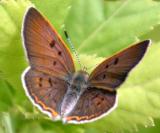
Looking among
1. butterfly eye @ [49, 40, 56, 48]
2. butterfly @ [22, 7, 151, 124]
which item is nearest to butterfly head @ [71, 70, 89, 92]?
butterfly @ [22, 7, 151, 124]

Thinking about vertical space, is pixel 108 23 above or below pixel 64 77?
above

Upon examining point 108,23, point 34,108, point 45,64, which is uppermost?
point 108,23

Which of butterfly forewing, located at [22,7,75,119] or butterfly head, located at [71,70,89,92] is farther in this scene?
butterfly head, located at [71,70,89,92]

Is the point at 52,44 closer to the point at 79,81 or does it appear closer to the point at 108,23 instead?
the point at 79,81

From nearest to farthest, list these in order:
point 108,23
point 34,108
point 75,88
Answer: point 34,108, point 75,88, point 108,23

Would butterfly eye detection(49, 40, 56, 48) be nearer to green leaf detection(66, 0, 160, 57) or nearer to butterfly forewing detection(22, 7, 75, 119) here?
butterfly forewing detection(22, 7, 75, 119)

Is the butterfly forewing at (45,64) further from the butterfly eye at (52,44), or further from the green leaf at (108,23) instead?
the green leaf at (108,23)

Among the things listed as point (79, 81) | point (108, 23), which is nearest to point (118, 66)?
point (79, 81)

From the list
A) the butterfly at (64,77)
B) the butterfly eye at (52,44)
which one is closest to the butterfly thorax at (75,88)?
the butterfly at (64,77)
